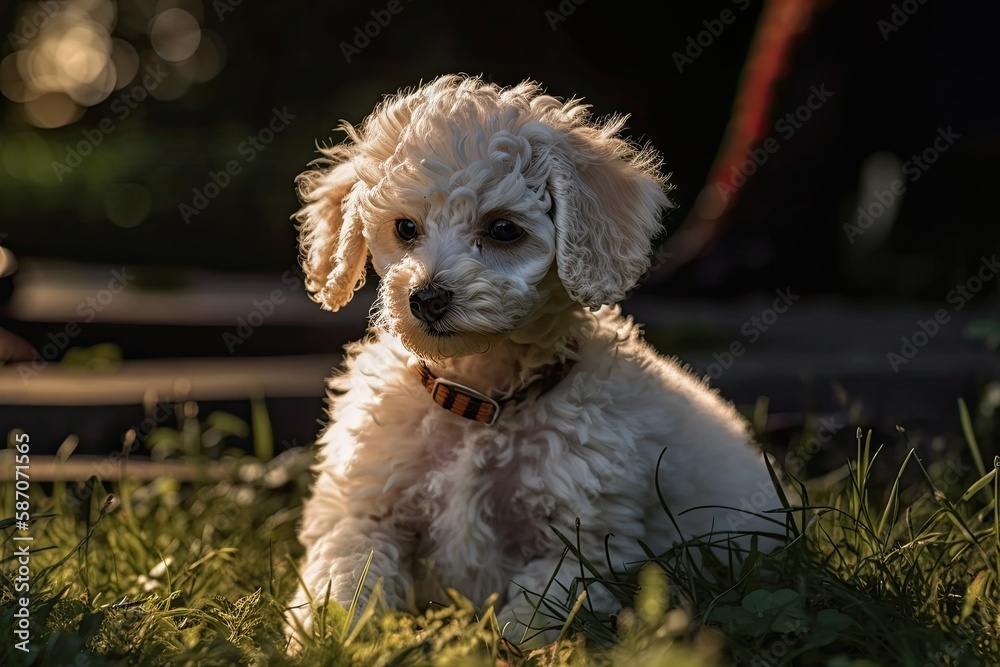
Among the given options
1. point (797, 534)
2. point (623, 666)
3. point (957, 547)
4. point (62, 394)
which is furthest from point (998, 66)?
Result: point (62, 394)

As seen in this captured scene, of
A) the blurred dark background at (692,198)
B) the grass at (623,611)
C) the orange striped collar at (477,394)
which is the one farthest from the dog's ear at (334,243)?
the blurred dark background at (692,198)

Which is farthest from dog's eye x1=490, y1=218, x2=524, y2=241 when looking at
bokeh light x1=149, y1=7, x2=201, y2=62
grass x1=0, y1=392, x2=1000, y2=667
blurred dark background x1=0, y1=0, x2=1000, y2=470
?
bokeh light x1=149, y1=7, x2=201, y2=62

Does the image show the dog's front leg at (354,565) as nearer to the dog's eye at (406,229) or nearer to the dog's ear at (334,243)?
the dog's ear at (334,243)

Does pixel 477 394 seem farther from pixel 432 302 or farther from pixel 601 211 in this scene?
pixel 601 211

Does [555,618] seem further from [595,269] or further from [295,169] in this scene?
[295,169]

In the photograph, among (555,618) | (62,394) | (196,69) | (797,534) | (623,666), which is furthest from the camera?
(196,69)

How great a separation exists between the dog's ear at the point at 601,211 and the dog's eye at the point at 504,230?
13cm

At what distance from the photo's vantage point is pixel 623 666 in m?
2.51

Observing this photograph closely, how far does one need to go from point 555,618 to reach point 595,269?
1110 mm

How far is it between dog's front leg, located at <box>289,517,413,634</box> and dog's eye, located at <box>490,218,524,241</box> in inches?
41.7

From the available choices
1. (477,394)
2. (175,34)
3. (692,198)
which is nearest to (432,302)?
(477,394)

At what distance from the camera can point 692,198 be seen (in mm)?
9242

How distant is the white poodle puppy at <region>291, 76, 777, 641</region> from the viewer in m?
3.22

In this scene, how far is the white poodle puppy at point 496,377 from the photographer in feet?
10.6
